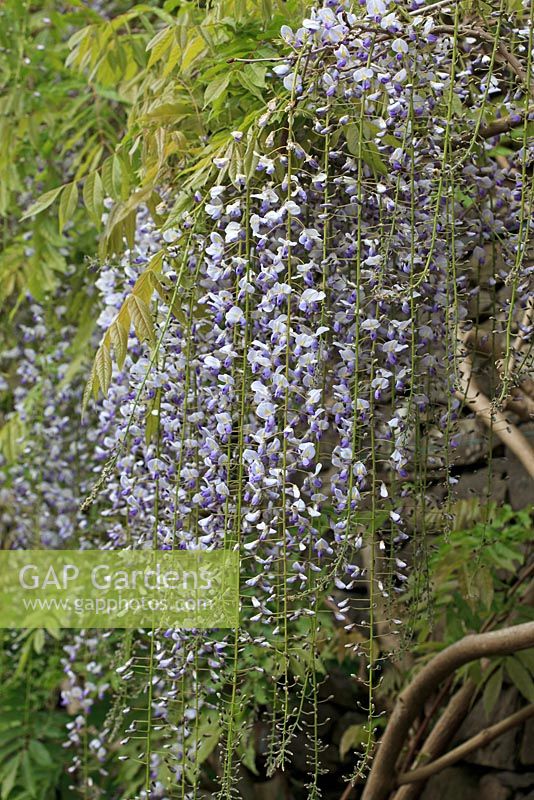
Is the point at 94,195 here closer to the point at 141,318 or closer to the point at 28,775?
the point at 141,318

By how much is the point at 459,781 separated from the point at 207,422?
55.6 inches

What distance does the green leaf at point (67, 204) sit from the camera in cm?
156

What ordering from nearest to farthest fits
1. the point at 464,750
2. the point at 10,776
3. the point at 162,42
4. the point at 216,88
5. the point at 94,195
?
1. the point at 216,88
2. the point at 162,42
3. the point at 94,195
4. the point at 464,750
5. the point at 10,776

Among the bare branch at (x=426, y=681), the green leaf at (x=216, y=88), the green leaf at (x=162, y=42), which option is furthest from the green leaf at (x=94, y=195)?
the bare branch at (x=426, y=681)

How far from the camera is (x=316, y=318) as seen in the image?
1162 millimetres

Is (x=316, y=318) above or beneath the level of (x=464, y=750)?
above

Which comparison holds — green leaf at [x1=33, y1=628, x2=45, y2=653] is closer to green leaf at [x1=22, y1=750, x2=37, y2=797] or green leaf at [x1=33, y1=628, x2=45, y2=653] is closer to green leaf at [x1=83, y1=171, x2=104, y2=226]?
green leaf at [x1=22, y1=750, x2=37, y2=797]

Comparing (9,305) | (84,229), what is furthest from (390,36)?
(9,305)

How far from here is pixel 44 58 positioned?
2.28 metres

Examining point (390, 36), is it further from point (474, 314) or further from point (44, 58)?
point (44, 58)
